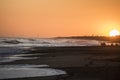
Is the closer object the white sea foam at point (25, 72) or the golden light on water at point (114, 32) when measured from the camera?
the white sea foam at point (25, 72)

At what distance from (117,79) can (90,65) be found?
51 cm

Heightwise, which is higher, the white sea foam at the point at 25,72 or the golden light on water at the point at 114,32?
the golden light on water at the point at 114,32

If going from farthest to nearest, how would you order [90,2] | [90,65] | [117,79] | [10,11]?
Answer: [90,2]
[10,11]
[90,65]
[117,79]

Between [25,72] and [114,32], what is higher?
[114,32]

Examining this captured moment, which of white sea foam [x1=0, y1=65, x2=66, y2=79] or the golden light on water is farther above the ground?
the golden light on water

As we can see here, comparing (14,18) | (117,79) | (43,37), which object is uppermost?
(14,18)

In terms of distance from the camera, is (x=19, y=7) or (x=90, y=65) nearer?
(x=90, y=65)

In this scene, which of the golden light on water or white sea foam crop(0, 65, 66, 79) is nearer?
white sea foam crop(0, 65, 66, 79)

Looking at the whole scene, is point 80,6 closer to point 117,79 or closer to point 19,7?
point 19,7

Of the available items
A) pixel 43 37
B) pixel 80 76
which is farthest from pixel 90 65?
pixel 43 37

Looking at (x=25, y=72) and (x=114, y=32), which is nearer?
(x=25, y=72)

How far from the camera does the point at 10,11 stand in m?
5.04


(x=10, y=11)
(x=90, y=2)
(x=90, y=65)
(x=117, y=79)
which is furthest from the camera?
(x=90, y=2)

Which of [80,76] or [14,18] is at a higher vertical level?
[14,18]
